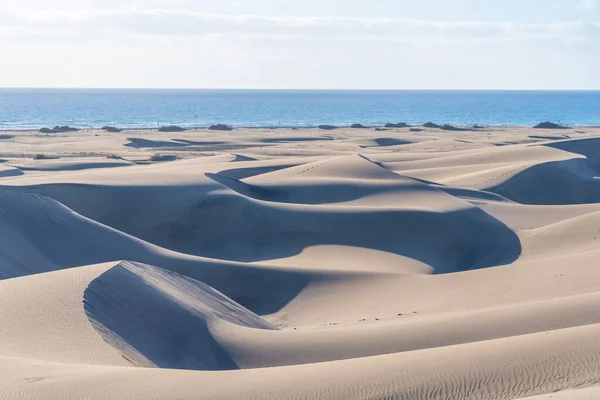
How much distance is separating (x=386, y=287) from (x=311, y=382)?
28.3ft

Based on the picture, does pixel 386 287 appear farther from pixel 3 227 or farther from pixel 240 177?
pixel 240 177

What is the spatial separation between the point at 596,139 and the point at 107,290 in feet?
108

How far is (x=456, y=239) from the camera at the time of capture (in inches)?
798

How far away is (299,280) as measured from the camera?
16047 millimetres

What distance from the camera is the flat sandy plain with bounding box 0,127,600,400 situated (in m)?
7.42

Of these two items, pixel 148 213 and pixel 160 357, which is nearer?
pixel 160 357

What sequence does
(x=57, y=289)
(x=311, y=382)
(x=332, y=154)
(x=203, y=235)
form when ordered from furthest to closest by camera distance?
(x=332, y=154)
(x=203, y=235)
(x=57, y=289)
(x=311, y=382)

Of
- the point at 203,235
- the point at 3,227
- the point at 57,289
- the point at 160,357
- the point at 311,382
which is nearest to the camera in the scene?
the point at 311,382

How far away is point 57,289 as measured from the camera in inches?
401

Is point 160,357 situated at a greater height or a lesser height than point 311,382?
lesser

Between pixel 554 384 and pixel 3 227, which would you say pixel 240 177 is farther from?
pixel 554 384

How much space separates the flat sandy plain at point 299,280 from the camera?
7418mm

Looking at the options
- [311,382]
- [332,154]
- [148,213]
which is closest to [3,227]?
[148,213]

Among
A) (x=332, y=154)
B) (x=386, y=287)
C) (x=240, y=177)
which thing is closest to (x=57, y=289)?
(x=386, y=287)
